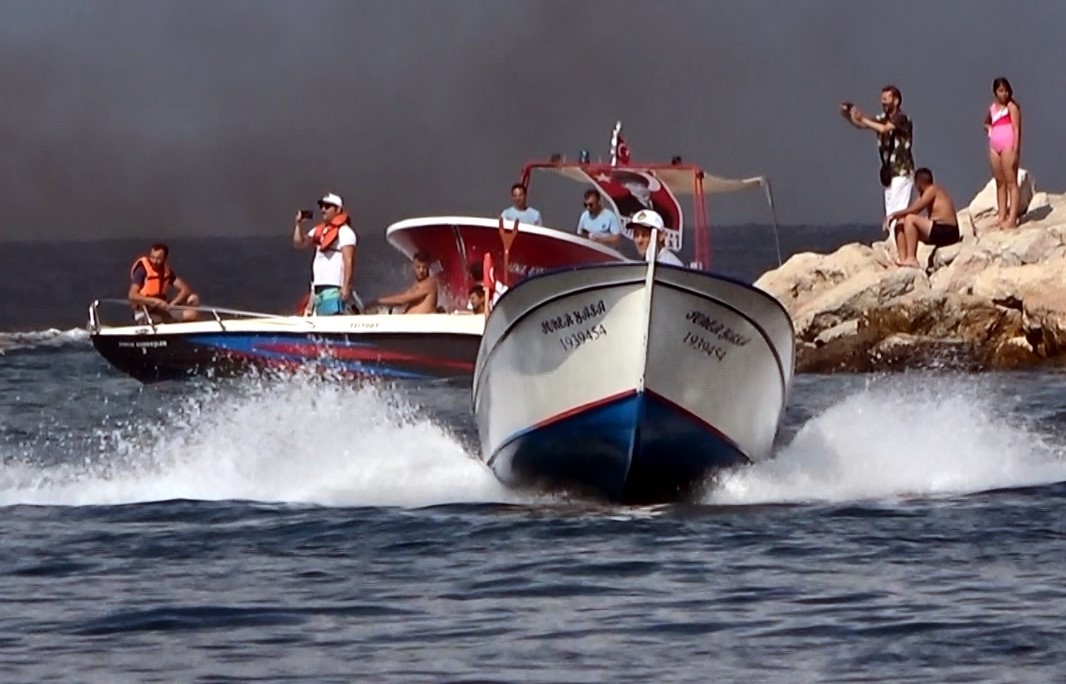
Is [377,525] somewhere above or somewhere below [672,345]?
below

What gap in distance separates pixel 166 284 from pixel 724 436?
11.7 m

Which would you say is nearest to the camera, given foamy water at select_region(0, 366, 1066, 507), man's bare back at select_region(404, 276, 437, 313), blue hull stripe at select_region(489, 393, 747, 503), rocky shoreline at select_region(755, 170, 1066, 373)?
blue hull stripe at select_region(489, 393, 747, 503)

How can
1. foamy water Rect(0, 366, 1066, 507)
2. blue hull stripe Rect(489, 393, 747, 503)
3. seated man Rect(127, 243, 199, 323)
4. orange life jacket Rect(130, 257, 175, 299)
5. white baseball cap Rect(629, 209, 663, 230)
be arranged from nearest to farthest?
white baseball cap Rect(629, 209, 663, 230) → blue hull stripe Rect(489, 393, 747, 503) → foamy water Rect(0, 366, 1066, 507) → seated man Rect(127, 243, 199, 323) → orange life jacket Rect(130, 257, 175, 299)

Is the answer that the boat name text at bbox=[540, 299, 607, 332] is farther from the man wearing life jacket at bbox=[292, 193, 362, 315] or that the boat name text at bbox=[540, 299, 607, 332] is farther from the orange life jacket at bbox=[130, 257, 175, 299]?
the orange life jacket at bbox=[130, 257, 175, 299]

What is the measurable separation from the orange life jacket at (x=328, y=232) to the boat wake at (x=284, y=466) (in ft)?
11.1

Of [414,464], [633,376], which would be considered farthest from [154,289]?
[633,376]

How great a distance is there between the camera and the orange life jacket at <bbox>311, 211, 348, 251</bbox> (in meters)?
20.8

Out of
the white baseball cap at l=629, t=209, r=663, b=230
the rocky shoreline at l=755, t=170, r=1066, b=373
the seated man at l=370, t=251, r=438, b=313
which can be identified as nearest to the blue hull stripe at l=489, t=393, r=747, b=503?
the white baseball cap at l=629, t=209, r=663, b=230

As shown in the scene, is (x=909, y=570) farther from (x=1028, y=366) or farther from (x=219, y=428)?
(x=1028, y=366)

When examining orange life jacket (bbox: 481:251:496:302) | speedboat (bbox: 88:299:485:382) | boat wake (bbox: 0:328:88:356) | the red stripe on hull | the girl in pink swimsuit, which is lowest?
boat wake (bbox: 0:328:88:356)

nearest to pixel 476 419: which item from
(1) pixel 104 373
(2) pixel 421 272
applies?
(2) pixel 421 272

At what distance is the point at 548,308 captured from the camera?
477 inches

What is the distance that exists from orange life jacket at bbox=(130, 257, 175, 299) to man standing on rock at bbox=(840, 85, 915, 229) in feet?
23.3

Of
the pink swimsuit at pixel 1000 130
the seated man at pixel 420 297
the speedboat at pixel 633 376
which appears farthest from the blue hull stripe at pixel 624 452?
the pink swimsuit at pixel 1000 130
